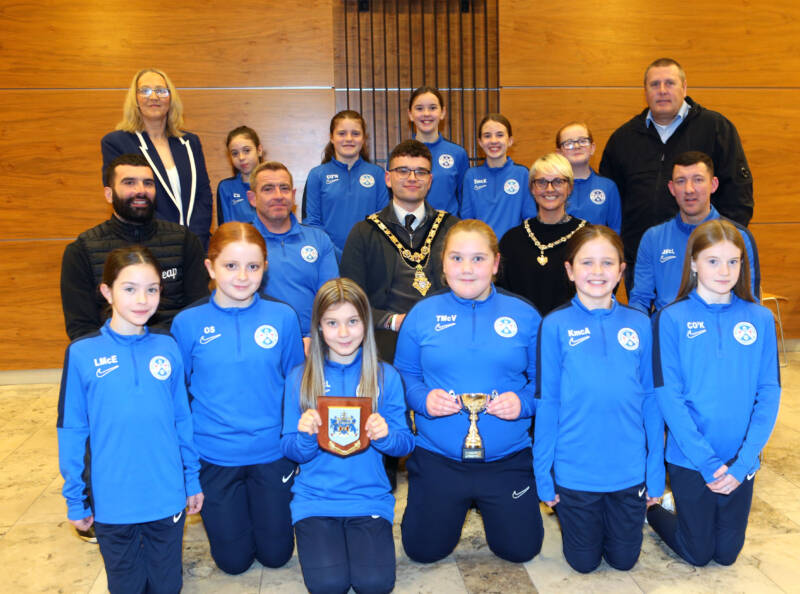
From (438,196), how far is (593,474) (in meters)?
2.37

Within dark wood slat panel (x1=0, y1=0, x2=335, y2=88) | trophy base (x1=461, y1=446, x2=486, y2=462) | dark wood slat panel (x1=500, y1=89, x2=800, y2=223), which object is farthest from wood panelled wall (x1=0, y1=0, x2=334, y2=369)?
trophy base (x1=461, y1=446, x2=486, y2=462)

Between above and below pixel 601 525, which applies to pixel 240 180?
above

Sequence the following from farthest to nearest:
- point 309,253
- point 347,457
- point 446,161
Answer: point 446,161 < point 309,253 < point 347,457

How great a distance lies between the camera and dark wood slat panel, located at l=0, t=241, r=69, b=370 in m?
6.02

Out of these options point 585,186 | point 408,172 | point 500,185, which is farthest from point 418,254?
point 585,186

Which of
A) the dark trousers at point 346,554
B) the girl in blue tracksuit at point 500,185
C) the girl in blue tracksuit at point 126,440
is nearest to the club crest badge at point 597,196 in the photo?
the girl in blue tracksuit at point 500,185

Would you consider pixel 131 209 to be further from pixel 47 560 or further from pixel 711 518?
pixel 711 518

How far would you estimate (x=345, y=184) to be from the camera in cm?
442

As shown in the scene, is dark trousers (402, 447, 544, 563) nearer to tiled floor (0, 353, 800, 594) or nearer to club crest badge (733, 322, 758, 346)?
tiled floor (0, 353, 800, 594)

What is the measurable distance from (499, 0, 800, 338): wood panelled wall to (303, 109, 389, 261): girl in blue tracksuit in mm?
2211

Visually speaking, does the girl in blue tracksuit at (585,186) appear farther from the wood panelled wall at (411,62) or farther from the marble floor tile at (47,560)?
the marble floor tile at (47,560)

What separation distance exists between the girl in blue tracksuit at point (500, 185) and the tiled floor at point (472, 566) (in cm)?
182

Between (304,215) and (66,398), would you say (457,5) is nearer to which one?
(304,215)

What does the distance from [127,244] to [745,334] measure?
2.74 meters
